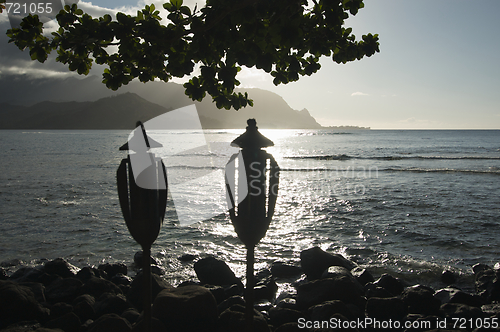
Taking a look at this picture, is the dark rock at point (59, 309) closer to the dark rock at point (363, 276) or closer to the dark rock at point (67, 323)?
the dark rock at point (67, 323)

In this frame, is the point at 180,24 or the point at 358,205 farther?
the point at 358,205

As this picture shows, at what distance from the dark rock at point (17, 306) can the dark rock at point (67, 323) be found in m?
0.48

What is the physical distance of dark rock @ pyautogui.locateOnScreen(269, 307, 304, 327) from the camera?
4.00m

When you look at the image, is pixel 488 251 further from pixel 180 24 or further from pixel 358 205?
pixel 180 24

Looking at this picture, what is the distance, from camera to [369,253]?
7.00 meters

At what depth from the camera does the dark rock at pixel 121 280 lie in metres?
5.48

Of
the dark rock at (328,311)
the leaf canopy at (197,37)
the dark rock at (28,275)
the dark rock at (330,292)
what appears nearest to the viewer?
the leaf canopy at (197,37)

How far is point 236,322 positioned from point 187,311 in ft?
1.99

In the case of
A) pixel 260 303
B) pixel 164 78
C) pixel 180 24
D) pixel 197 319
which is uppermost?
pixel 180 24

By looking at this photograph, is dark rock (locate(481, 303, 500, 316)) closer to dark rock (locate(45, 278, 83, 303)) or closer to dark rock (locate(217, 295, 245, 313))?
Result: dark rock (locate(217, 295, 245, 313))

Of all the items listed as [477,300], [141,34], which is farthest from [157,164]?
[477,300]

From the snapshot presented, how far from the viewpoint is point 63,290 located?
4.83m

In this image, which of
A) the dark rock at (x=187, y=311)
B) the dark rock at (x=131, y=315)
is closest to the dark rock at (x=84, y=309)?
the dark rock at (x=131, y=315)

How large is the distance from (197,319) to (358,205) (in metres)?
9.44
